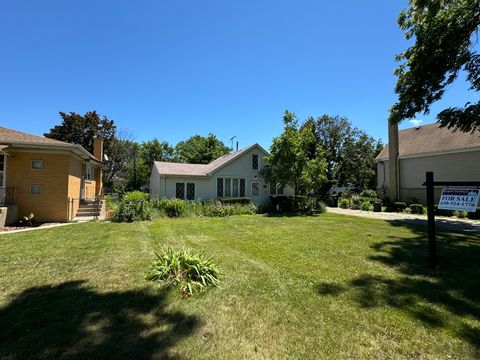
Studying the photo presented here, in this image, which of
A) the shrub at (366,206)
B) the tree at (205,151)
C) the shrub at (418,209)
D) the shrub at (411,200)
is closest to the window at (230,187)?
the shrub at (366,206)

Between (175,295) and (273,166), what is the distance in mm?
17005

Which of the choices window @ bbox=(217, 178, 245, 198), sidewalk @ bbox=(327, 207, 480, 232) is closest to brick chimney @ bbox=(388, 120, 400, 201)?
sidewalk @ bbox=(327, 207, 480, 232)

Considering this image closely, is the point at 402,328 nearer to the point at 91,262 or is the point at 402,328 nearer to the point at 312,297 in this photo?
the point at 312,297

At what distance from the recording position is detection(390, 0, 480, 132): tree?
12711 millimetres

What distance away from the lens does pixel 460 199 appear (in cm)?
577

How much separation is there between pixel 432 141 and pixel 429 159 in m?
1.90

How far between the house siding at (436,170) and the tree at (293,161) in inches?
371

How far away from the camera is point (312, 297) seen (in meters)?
4.38

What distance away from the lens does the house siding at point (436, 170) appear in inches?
786

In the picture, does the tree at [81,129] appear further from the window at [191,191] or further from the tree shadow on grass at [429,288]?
the tree shadow on grass at [429,288]

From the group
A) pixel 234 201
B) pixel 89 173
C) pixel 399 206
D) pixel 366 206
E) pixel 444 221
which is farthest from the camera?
pixel 366 206

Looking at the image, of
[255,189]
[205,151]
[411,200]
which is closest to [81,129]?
[205,151]

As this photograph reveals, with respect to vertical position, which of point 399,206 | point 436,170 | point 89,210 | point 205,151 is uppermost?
point 205,151

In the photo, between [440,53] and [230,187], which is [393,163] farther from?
[230,187]
